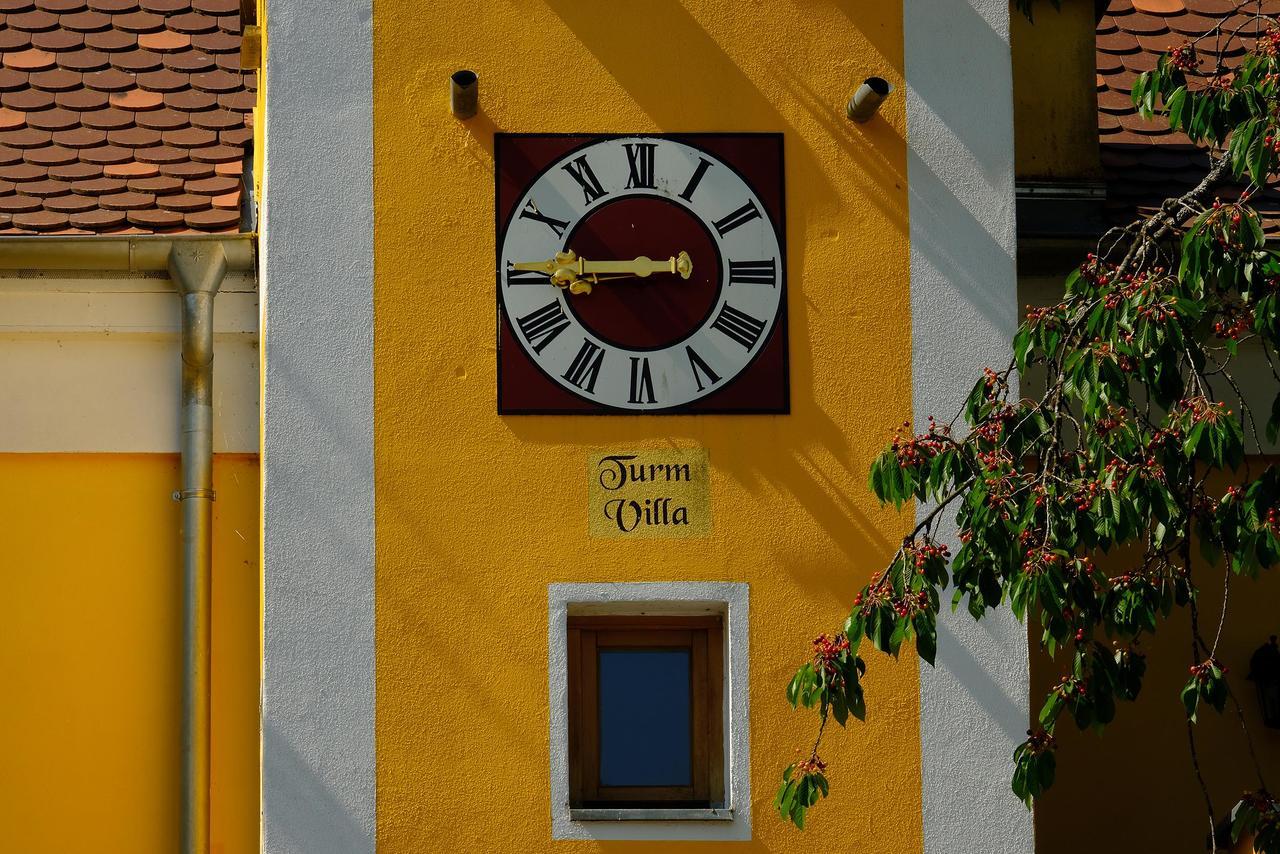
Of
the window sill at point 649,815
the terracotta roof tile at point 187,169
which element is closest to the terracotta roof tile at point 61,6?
the terracotta roof tile at point 187,169

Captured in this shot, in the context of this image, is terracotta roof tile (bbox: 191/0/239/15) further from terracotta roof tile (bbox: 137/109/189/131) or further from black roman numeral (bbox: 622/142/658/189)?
black roman numeral (bbox: 622/142/658/189)

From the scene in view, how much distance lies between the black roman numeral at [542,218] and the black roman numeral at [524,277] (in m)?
0.19

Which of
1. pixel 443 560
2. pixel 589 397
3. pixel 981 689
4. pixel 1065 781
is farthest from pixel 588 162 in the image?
pixel 1065 781

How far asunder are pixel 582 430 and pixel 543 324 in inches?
18.9

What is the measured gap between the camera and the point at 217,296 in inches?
448

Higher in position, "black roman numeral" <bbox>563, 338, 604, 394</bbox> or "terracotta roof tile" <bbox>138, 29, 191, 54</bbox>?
"terracotta roof tile" <bbox>138, 29, 191, 54</bbox>

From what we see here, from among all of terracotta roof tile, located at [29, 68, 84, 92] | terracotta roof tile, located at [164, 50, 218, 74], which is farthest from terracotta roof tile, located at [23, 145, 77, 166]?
terracotta roof tile, located at [164, 50, 218, 74]

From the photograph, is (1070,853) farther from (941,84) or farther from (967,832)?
(941,84)

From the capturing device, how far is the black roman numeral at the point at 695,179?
10.2 m

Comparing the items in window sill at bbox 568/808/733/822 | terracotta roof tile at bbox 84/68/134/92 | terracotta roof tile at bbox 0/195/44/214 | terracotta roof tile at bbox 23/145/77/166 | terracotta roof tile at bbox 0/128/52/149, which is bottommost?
window sill at bbox 568/808/733/822

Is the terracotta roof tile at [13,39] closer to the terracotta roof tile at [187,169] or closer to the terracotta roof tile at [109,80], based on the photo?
the terracotta roof tile at [109,80]

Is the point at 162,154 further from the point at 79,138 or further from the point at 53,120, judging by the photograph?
the point at 53,120

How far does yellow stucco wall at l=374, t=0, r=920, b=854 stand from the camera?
32.2ft

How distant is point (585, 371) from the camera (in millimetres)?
10102
